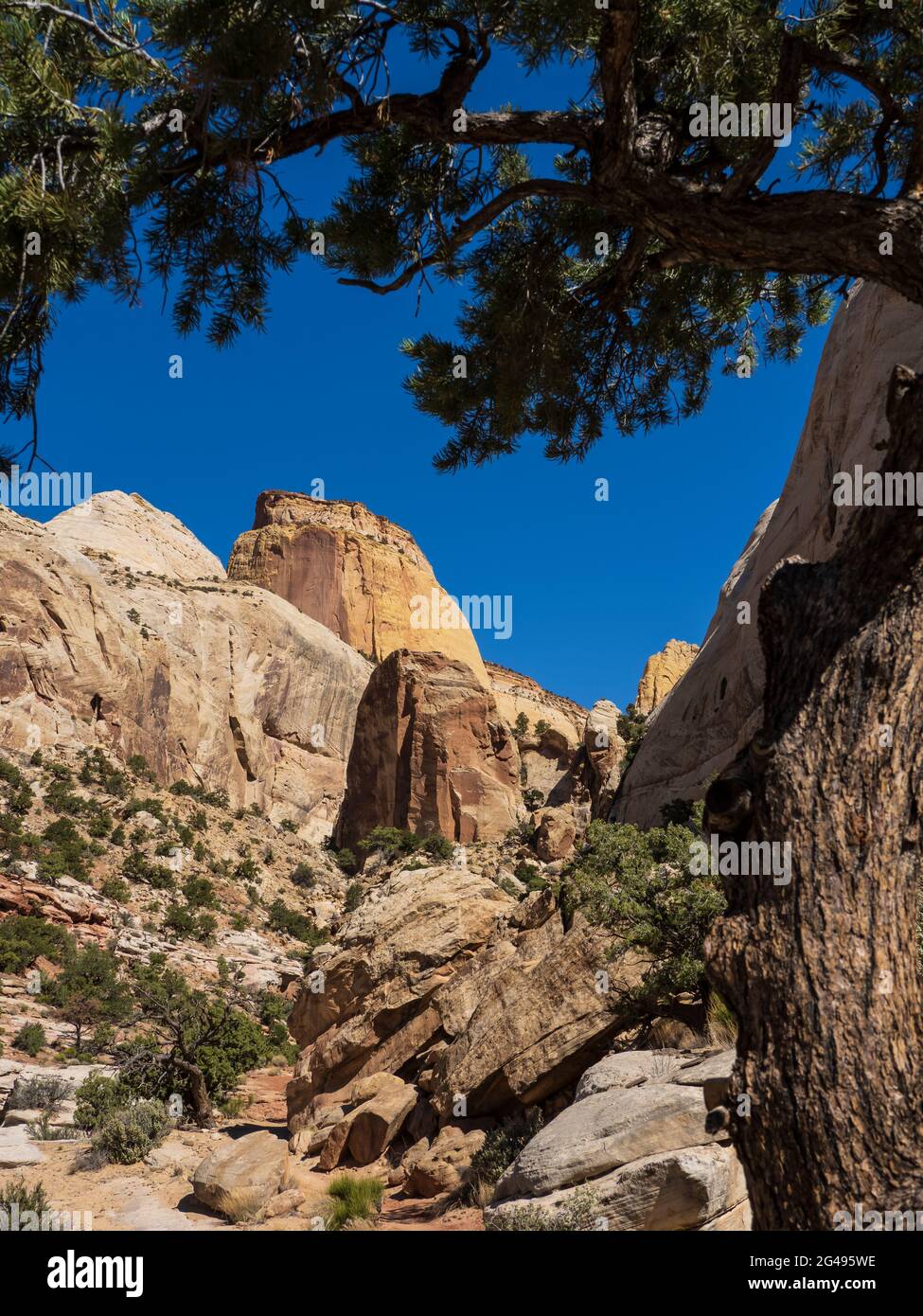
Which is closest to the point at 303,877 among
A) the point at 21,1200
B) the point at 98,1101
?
the point at 98,1101

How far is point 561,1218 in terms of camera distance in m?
5.74

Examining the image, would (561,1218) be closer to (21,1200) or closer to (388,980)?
(21,1200)

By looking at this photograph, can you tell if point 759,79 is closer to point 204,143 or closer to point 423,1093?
point 204,143

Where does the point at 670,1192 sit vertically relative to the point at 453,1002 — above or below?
below

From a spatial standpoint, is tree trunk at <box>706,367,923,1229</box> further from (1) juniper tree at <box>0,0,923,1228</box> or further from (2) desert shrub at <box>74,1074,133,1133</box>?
(2) desert shrub at <box>74,1074,133,1133</box>

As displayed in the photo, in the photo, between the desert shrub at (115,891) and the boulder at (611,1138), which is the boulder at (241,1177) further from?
the desert shrub at (115,891)

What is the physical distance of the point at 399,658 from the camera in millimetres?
47750

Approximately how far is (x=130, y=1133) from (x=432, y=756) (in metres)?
33.2

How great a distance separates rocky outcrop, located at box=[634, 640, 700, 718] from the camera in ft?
206

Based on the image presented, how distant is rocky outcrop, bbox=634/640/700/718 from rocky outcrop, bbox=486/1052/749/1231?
5550 cm

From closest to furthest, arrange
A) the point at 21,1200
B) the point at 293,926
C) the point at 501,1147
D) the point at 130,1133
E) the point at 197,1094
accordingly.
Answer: the point at 21,1200, the point at 501,1147, the point at 130,1133, the point at 197,1094, the point at 293,926

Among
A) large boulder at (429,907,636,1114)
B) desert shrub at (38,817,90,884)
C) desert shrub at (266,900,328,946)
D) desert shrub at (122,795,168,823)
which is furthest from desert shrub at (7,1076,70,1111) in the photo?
desert shrub at (122,795,168,823)

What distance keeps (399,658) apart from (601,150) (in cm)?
4338

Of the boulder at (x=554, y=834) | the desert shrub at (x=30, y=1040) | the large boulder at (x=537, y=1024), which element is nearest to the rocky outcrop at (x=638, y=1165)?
the large boulder at (x=537, y=1024)
